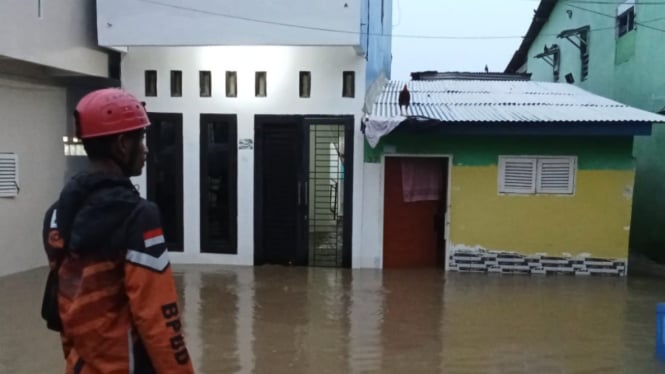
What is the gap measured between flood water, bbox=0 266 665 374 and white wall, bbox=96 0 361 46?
3611 millimetres

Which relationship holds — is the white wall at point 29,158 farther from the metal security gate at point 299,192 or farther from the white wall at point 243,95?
the metal security gate at point 299,192

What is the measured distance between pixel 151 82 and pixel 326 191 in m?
3.47

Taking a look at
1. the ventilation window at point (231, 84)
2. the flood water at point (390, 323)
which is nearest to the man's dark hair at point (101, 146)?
the flood water at point (390, 323)

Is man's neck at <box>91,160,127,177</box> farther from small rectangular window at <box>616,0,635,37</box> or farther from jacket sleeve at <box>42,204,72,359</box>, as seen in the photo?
small rectangular window at <box>616,0,635,37</box>

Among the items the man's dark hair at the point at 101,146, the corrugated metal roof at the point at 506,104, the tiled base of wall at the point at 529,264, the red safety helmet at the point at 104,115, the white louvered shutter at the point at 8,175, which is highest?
the corrugated metal roof at the point at 506,104

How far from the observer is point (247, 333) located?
226 inches

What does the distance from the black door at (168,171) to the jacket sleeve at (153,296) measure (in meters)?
7.82

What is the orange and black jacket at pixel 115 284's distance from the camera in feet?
5.48

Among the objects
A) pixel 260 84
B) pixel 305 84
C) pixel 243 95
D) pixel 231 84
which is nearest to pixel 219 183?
pixel 243 95

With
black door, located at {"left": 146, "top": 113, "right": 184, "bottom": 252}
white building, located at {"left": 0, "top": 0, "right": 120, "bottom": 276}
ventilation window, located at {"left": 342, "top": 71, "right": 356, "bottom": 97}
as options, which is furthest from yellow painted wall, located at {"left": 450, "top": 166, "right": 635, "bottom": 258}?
white building, located at {"left": 0, "top": 0, "right": 120, "bottom": 276}

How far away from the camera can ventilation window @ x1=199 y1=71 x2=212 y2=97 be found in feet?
30.2

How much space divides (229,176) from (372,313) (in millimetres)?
3830

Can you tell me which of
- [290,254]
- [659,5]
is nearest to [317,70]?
[290,254]

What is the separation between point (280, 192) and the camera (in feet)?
30.0
